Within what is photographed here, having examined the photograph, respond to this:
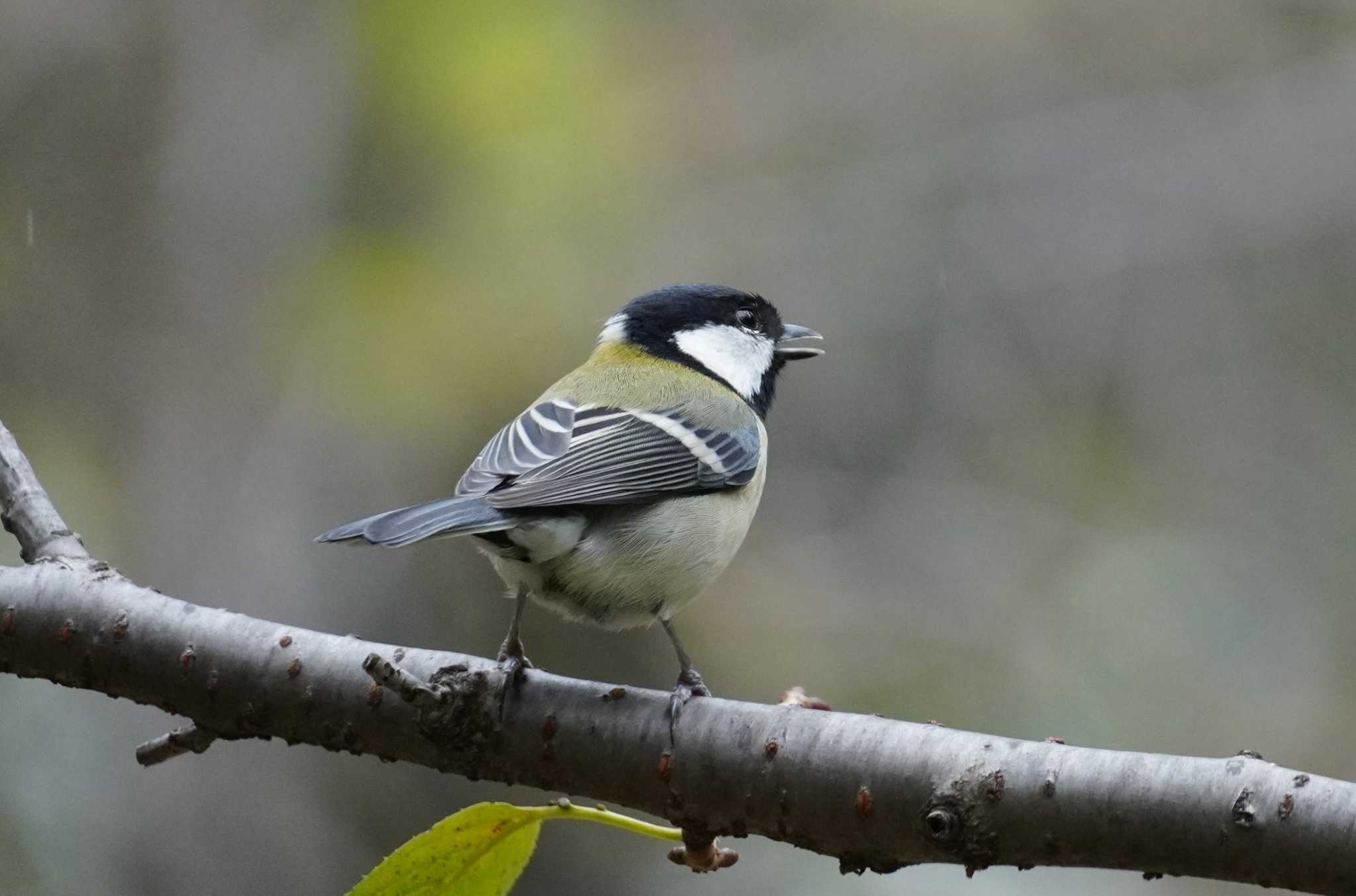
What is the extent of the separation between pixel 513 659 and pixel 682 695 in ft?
0.97

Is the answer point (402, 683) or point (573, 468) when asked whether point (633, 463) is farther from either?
point (402, 683)

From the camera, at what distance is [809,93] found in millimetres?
5996

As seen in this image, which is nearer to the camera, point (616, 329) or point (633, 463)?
point (633, 463)

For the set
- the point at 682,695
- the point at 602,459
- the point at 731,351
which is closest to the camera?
the point at 682,695

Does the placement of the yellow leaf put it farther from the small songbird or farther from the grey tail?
the grey tail

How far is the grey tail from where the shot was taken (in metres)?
2.00

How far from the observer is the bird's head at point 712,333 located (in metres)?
3.61

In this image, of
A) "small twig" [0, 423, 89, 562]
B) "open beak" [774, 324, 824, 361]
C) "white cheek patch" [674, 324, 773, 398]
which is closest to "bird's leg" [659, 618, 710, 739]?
"small twig" [0, 423, 89, 562]

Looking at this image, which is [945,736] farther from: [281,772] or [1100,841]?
[281,772]

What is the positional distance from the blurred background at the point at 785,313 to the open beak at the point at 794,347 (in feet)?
3.03

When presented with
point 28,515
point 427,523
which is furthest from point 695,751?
point 28,515

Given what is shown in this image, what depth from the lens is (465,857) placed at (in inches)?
67.5

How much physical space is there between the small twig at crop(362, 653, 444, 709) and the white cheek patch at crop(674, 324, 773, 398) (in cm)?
187

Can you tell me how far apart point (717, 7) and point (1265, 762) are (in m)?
5.22
